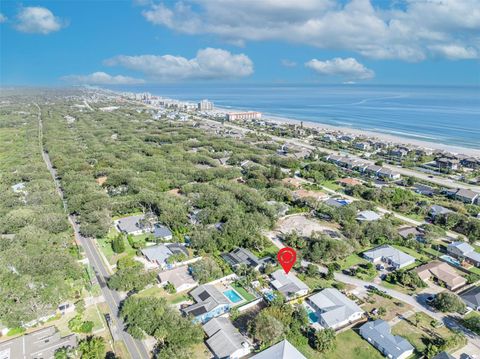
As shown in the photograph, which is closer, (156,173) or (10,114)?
(156,173)

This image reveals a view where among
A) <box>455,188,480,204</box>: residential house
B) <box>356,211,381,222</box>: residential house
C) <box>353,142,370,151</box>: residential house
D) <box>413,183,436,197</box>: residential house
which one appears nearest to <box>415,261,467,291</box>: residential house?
<box>356,211,381,222</box>: residential house

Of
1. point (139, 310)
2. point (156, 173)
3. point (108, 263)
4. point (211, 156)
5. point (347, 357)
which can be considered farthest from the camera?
point (211, 156)

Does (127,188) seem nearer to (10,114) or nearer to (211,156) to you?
(211,156)

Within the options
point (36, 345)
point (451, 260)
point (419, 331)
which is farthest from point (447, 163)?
point (36, 345)

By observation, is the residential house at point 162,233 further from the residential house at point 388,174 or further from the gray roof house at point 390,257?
the residential house at point 388,174

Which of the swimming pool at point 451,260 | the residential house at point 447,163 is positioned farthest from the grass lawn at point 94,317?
the residential house at point 447,163

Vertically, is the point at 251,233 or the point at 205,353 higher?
the point at 251,233

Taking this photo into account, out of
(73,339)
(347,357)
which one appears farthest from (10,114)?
(347,357)

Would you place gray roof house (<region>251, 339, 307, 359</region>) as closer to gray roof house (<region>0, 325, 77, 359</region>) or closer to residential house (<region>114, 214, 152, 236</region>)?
gray roof house (<region>0, 325, 77, 359</region>)
